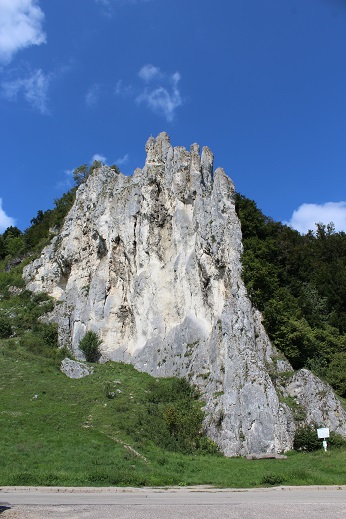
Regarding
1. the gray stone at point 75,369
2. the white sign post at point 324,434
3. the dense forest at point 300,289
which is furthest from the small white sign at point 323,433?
the gray stone at point 75,369

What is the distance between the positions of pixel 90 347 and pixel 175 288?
1029 cm

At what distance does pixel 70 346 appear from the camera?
4562cm

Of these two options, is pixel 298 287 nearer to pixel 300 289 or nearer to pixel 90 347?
pixel 300 289

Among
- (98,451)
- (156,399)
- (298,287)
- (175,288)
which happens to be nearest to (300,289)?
(298,287)

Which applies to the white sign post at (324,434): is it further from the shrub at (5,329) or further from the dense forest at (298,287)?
the shrub at (5,329)

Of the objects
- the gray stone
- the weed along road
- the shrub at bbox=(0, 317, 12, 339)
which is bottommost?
the weed along road

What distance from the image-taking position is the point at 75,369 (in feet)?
119

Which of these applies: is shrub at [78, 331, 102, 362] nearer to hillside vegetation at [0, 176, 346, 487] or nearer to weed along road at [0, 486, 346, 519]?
hillside vegetation at [0, 176, 346, 487]

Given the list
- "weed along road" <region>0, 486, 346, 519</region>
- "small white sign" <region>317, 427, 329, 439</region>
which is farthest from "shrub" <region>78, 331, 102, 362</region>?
"weed along road" <region>0, 486, 346, 519</region>

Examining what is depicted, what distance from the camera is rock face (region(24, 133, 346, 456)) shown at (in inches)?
1016

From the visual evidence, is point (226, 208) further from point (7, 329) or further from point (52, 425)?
point (7, 329)

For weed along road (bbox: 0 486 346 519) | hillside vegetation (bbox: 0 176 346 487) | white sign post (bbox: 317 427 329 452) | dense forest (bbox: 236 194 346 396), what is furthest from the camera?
dense forest (bbox: 236 194 346 396)

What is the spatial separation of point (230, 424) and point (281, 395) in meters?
3.85

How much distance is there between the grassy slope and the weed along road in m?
1.27
